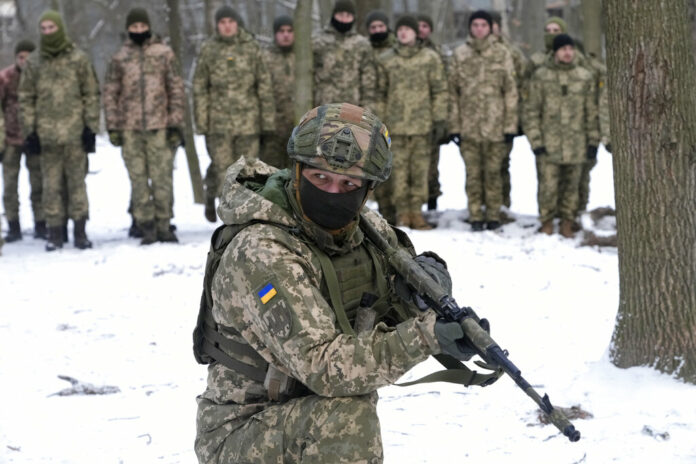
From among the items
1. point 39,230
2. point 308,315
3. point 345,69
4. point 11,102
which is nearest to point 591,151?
point 345,69

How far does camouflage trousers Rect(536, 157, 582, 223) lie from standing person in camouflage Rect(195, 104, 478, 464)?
6158 mm

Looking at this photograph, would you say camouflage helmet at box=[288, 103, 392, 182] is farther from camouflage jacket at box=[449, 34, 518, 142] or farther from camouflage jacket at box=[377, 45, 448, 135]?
camouflage jacket at box=[449, 34, 518, 142]

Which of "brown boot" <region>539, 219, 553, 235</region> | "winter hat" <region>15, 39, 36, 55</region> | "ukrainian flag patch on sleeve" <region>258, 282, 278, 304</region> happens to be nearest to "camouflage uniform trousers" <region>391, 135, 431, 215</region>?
"brown boot" <region>539, 219, 553, 235</region>

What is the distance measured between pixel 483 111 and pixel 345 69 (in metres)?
1.46

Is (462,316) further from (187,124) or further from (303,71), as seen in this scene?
(187,124)

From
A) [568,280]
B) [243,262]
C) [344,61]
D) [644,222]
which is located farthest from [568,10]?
[243,262]

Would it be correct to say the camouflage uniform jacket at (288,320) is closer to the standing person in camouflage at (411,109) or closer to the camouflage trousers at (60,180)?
the standing person in camouflage at (411,109)

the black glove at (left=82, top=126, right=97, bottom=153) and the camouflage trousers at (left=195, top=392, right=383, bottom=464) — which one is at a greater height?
the black glove at (left=82, top=126, right=97, bottom=153)

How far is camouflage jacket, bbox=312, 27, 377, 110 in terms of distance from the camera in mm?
9414

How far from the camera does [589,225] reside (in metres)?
9.20

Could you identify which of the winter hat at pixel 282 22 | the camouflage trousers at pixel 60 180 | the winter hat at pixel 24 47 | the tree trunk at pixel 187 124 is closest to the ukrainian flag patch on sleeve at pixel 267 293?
the camouflage trousers at pixel 60 180

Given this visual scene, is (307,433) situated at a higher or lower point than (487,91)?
lower

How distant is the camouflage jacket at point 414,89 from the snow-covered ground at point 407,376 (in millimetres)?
1155

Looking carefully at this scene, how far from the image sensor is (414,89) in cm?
943
